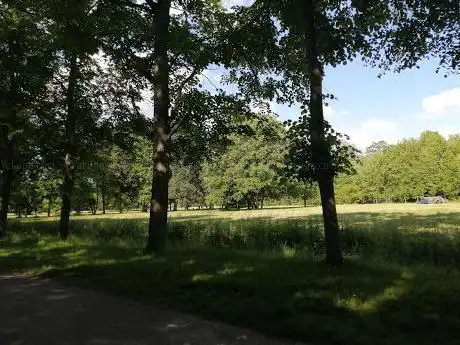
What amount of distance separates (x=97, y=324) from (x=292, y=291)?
360 centimetres

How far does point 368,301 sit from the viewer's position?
293 inches

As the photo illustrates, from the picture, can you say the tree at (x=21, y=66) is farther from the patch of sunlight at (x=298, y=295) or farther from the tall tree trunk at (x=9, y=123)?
the patch of sunlight at (x=298, y=295)

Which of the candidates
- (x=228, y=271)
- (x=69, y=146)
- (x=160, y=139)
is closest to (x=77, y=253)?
(x=160, y=139)

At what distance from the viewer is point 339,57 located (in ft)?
39.6

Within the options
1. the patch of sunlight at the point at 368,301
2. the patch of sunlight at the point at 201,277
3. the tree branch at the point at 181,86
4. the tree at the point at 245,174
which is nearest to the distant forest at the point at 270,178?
the tree at the point at 245,174

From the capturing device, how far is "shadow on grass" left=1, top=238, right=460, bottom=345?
6395 millimetres

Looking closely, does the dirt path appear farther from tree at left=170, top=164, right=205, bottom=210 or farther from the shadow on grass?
tree at left=170, top=164, right=205, bottom=210

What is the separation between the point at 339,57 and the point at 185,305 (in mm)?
7907

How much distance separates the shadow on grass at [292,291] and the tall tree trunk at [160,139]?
133 centimetres

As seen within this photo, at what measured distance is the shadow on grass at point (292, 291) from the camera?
6395 millimetres

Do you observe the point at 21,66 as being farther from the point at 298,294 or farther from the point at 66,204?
the point at 298,294

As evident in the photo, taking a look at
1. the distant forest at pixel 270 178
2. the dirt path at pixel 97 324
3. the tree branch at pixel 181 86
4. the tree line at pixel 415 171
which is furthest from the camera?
the tree line at pixel 415 171

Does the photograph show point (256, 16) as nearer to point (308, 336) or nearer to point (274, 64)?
point (274, 64)

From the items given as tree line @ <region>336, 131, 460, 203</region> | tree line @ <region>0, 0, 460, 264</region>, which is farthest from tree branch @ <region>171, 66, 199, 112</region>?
tree line @ <region>336, 131, 460, 203</region>
